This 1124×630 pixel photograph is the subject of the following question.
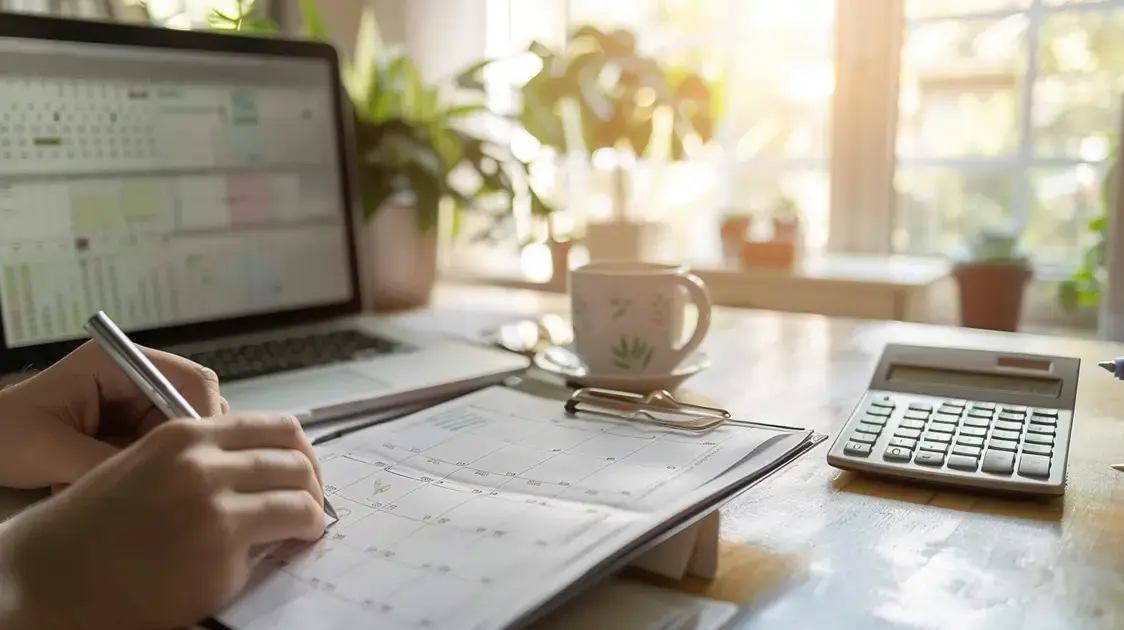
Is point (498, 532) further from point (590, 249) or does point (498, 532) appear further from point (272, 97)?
point (590, 249)

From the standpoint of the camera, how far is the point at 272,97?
925 mm

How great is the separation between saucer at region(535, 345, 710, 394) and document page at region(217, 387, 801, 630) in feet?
0.37

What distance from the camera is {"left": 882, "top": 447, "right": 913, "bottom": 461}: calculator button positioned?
0.53 meters

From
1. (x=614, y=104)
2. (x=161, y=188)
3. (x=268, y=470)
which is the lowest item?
(x=268, y=470)

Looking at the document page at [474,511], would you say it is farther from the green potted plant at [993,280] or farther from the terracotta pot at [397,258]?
the green potted plant at [993,280]

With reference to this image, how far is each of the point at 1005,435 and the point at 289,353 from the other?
0.60 m

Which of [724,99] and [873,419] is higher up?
[724,99]

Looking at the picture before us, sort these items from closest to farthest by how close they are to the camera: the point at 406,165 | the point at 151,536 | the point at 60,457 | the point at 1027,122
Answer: the point at 151,536, the point at 60,457, the point at 406,165, the point at 1027,122

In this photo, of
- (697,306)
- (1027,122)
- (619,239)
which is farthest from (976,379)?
(1027,122)

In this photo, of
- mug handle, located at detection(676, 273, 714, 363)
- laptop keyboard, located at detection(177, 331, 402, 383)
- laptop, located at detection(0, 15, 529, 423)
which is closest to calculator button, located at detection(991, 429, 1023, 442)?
mug handle, located at detection(676, 273, 714, 363)

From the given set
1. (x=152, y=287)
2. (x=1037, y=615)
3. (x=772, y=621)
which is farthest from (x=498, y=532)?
(x=152, y=287)

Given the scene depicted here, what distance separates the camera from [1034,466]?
51 cm

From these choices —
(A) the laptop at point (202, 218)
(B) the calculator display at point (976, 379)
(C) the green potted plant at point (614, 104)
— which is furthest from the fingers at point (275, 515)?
Result: (C) the green potted plant at point (614, 104)

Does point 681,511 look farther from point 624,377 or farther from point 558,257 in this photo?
point 558,257
